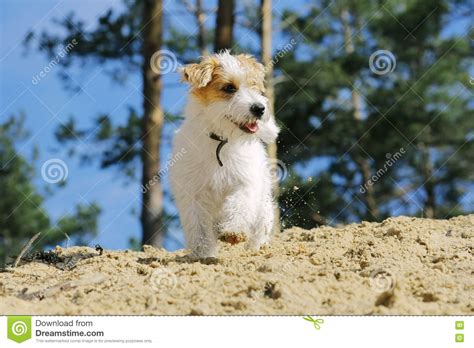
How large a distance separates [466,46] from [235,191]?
656 inches

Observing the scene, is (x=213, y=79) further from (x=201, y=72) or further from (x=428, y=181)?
(x=428, y=181)

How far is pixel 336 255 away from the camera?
6559 millimetres

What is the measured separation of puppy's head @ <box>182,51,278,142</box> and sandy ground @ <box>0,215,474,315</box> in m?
1.31

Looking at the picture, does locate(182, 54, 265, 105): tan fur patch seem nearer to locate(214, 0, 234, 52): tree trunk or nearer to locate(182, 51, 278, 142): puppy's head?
locate(182, 51, 278, 142): puppy's head

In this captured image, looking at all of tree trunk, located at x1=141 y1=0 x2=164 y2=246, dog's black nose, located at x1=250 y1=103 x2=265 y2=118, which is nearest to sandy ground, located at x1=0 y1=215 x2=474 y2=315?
dog's black nose, located at x1=250 y1=103 x2=265 y2=118

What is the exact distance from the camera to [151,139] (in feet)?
42.6

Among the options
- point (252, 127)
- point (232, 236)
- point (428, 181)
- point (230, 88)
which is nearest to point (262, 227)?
point (232, 236)

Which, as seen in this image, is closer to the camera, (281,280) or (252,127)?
(281,280)

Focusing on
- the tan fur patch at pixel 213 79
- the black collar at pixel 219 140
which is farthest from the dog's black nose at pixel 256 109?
the black collar at pixel 219 140

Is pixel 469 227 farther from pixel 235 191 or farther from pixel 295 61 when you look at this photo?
pixel 295 61

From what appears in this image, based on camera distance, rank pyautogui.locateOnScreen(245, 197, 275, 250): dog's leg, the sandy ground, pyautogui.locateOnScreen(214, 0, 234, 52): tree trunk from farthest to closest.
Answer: pyautogui.locateOnScreen(214, 0, 234, 52): tree trunk < pyautogui.locateOnScreen(245, 197, 275, 250): dog's leg < the sandy ground

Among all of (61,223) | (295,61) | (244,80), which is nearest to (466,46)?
(295,61)

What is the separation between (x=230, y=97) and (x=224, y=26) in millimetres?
6745

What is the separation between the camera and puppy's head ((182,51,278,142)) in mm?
6605
